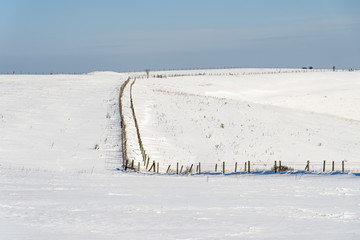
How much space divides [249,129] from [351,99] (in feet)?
98.2

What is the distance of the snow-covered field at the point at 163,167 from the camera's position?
362 inches

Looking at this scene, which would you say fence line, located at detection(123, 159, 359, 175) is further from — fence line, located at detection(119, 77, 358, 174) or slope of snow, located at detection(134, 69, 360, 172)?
slope of snow, located at detection(134, 69, 360, 172)

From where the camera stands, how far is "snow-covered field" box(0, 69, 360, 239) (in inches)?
362

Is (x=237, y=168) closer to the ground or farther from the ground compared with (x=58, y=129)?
closer to the ground

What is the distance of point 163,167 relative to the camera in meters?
21.6

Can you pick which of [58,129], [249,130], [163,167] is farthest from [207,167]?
[249,130]

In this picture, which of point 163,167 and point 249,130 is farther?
point 249,130

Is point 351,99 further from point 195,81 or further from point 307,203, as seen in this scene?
point 307,203

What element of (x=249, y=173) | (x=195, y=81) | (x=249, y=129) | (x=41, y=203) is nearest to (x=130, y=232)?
(x=41, y=203)

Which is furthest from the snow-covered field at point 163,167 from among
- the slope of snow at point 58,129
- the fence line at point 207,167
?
the fence line at point 207,167

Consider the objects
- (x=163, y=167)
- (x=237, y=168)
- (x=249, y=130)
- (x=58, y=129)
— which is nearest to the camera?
(x=163, y=167)

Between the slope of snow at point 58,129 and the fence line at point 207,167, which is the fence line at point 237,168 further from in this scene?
the slope of snow at point 58,129

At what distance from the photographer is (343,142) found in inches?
1393

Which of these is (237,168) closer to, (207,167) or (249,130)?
(207,167)
